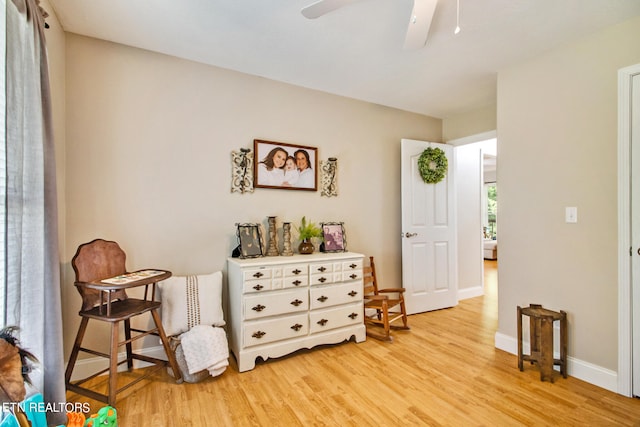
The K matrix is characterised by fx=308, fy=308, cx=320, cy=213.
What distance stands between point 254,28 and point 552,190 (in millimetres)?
2533

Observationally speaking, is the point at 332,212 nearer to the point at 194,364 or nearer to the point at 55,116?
the point at 194,364

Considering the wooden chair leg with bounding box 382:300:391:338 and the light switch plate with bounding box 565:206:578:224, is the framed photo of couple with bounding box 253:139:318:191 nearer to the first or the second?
the wooden chair leg with bounding box 382:300:391:338

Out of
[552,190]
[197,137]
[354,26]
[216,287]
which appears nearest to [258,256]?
[216,287]

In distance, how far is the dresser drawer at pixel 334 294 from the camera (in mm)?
2656

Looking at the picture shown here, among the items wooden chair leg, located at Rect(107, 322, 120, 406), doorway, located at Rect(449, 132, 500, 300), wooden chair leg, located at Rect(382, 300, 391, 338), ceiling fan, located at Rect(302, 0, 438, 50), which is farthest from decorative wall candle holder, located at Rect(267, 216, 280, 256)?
doorway, located at Rect(449, 132, 500, 300)

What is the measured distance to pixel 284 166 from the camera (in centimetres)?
298

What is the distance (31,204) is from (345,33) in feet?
6.84

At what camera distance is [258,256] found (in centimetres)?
270

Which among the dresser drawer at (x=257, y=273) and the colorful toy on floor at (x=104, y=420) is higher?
the dresser drawer at (x=257, y=273)

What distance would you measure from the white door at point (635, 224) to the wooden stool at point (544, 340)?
0.36 metres

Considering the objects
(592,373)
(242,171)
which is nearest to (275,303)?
(242,171)

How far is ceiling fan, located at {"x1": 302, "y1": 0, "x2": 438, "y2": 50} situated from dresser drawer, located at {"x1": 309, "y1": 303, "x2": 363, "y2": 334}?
215 cm

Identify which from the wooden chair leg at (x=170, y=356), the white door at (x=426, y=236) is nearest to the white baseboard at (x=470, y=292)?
the white door at (x=426, y=236)

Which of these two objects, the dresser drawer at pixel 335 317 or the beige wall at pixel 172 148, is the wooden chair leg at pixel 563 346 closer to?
the dresser drawer at pixel 335 317
